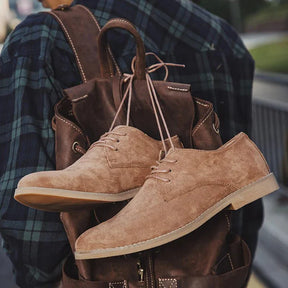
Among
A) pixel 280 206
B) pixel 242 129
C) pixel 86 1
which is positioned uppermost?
pixel 86 1

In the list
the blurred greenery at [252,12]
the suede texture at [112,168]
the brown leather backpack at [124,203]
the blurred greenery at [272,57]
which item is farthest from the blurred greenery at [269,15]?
the suede texture at [112,168]

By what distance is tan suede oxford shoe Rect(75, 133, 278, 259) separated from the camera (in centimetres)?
123

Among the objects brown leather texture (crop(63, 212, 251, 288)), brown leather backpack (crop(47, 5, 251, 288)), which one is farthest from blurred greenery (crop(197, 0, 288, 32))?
brown leather texture (crop(63, 212, 251, 288))

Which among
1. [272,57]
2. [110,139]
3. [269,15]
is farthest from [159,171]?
[269,15]

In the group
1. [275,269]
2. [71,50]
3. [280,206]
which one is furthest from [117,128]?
[280,206]

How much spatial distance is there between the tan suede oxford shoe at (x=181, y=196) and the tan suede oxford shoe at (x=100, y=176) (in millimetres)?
51

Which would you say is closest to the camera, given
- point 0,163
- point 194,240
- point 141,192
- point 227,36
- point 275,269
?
point 141,192

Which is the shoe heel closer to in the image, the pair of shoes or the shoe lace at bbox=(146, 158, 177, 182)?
the pair of shoes

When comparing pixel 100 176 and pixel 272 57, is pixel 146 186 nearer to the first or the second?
pixel 100 176

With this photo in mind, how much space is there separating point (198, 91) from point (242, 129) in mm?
314

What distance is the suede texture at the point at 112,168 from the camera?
1.23 m

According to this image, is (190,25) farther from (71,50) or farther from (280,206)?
(280,206)

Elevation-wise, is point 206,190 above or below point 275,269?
above

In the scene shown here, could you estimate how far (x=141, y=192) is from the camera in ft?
4.19
